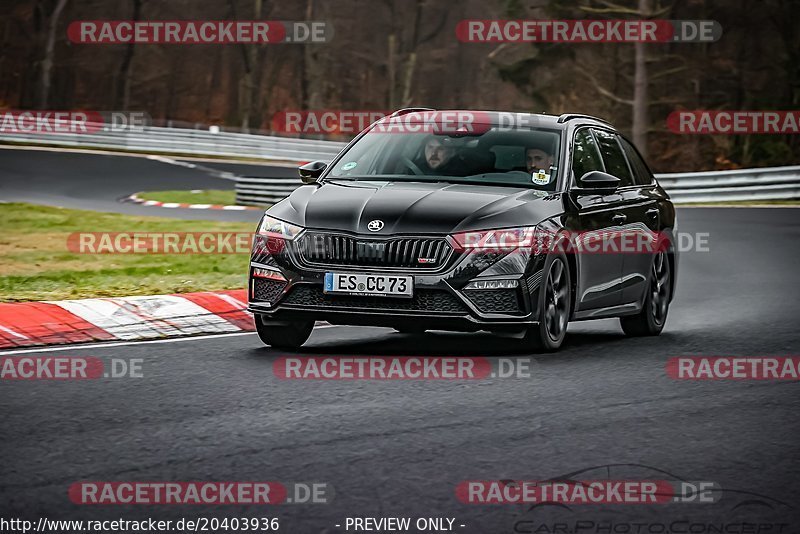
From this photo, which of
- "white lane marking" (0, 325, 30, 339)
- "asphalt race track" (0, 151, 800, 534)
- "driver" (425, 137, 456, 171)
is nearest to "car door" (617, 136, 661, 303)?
"asphalt race track" (0, 151, 800, 534)

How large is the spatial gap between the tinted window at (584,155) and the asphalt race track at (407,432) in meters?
1.31

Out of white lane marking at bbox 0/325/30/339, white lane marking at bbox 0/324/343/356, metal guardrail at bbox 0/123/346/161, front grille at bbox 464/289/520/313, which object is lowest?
white lane marking at bbox 0/324/343/356

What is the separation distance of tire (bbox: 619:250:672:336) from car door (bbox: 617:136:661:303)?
0.48ft

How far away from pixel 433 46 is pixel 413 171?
68.5 meters

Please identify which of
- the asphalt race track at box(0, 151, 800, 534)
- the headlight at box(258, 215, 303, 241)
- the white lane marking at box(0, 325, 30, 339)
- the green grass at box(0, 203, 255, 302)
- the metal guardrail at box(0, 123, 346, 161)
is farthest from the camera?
the metal guardrail at box(0, 123, 346, 161)

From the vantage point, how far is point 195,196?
30.3m

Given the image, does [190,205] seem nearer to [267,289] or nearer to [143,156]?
[267,289]

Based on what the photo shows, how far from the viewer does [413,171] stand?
34.6ft

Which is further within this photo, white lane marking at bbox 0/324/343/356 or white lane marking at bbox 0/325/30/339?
white lane marking at bbox 0/325/30/339

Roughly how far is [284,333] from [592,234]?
238 cm

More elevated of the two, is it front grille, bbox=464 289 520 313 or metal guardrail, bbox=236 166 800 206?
metal guardrail, bbox=236 166 800 206

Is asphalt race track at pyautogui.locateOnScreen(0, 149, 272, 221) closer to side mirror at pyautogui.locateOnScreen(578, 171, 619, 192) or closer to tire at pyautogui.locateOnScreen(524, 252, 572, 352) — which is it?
side mirror at pyautogui.locateOnScreen(578, 171, 619, 192)

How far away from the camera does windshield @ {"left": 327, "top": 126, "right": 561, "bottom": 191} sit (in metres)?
10.3

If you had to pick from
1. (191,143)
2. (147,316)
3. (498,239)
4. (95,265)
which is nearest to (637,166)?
(498,239)
